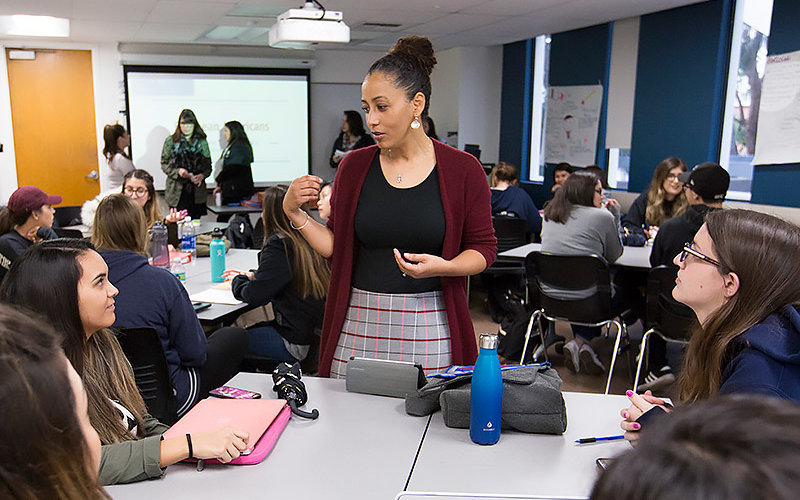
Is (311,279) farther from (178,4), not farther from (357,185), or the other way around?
(178,4)

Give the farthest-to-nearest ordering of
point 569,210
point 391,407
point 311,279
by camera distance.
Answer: point 569,210, point 311,279, point 391,407

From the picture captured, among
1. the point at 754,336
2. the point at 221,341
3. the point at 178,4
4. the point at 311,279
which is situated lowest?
the point at 221,341

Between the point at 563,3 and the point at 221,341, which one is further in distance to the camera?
the point at 563,3

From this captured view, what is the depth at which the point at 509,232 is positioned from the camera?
4.92 meters

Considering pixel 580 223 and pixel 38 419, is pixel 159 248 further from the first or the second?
pixel 38 419

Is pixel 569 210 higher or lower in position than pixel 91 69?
lower

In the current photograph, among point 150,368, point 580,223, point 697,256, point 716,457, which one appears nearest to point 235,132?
point 580,223

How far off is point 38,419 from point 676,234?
3309 millimetres

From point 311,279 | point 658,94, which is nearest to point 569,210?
point 311,279

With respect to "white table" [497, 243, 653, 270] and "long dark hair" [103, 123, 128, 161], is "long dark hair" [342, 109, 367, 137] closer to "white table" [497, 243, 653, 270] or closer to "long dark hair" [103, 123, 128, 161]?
"long dark hair" [103, 123, 128, 161]

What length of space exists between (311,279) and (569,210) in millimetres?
1721

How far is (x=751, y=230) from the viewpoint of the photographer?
4.78 feet

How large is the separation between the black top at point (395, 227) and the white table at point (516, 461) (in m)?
0.42

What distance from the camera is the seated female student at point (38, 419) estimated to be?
0.67 m
